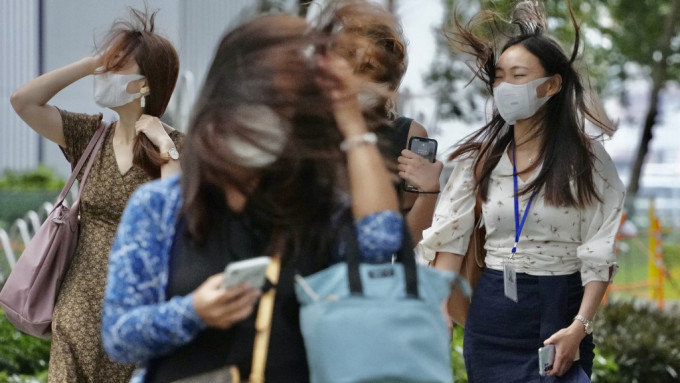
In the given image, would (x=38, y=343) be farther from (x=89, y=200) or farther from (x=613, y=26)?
(x=613, y=26)

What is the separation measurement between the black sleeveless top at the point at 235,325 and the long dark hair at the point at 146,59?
5.65 feet

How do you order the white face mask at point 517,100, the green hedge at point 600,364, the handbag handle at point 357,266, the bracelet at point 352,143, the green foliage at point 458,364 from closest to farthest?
the handbag handle at point 357,266 → the bracelet at point 352,143 → the white face mask at point 517,100 → the green foliage at point 458,364 → the green hedge at point 600,364

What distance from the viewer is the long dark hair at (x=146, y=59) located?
158 inches

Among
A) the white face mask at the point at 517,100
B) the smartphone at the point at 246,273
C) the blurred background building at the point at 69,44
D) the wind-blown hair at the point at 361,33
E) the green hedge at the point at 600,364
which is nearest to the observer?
the smartphone at the point at 246,273

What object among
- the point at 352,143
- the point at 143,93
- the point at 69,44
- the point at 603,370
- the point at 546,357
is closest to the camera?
the point at 352,143

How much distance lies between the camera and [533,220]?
4145 mm

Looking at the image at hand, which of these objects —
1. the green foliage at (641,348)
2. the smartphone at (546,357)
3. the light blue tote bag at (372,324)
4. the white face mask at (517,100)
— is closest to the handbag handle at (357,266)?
the light blue tote bag at (372,324)

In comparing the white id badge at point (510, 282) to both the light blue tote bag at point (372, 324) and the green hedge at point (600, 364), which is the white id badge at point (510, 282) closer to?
the light blue tote bag at point (372, 324)

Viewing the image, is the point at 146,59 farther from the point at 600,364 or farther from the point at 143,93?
the point at 600,364

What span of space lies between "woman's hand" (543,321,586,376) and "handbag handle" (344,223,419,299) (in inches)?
71.9

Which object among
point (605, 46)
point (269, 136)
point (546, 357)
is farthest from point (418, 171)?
point (605, 46)

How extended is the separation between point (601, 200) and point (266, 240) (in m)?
2.17

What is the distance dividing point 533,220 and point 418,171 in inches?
18.5

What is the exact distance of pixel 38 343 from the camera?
6738mm
